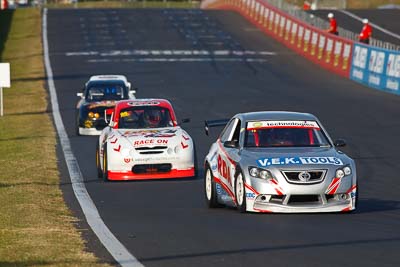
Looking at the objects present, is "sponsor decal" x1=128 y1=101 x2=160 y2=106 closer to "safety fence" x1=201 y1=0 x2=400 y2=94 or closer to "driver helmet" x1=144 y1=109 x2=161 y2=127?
"driver helmet" x1=144 y1=109 x2=161 y2=127

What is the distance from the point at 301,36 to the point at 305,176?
40970 mm

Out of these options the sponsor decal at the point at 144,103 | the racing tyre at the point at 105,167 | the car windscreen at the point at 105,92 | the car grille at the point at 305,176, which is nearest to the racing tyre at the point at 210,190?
the car grille at the point at 305,176

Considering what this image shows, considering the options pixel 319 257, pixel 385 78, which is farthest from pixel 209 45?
pixel 319 257

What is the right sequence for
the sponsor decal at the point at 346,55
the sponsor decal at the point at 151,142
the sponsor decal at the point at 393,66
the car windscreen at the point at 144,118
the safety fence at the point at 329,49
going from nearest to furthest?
the sponsor decal at the point at 151,142 < the car windscreen at the point at 144,118 < the sponsor decal at the point at 393,66 < the safety fence at the point at 329,49 < the sponsor decal at the point at 346,55

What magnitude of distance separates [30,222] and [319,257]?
3992 mm

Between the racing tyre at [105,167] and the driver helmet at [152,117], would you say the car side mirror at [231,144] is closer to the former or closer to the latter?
the racing tyre at [105,167]

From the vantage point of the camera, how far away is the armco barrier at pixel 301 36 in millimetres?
46112

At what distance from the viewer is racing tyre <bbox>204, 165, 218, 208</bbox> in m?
15.3

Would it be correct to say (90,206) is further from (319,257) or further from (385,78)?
(385,78)

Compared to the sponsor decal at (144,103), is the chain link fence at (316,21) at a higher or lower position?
lower

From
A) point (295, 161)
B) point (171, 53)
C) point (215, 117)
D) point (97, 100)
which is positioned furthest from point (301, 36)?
point (295, 161)

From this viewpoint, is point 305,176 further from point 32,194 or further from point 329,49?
point 329,49

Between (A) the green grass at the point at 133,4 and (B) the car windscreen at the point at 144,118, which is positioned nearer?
(B) the car windscreen at the point at 144,118

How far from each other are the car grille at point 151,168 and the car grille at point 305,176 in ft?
17.8
